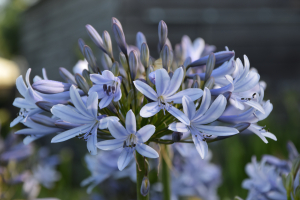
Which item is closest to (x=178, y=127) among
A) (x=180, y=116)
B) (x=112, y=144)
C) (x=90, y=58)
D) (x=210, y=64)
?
(x=180, y=116)

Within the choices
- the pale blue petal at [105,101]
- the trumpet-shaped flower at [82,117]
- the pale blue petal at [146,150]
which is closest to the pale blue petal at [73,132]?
the trumpet-shaped flower at [82,117]

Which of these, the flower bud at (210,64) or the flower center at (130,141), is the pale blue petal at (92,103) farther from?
the flower bud at (210,64)

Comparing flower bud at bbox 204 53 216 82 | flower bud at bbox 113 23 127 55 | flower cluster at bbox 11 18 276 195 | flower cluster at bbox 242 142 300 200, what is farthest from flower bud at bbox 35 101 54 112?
flower cluster at bbox 242 142 300 200

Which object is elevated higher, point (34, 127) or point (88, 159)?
point (34, 127)

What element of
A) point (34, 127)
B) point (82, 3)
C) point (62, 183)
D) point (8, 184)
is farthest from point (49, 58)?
point (34, 127)

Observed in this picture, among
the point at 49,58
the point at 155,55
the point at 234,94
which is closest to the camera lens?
the point at 234,94

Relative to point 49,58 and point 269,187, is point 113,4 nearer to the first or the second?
point 49,58

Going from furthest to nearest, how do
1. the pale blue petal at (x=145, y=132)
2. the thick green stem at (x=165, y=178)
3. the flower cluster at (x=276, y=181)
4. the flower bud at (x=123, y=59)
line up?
the thick green stem at (x=165, y=178) → the flower bud at (x=123, y=59) → the flower cluster at (x=276, y=181) → the pale blue petal at (x=145, y=132)
